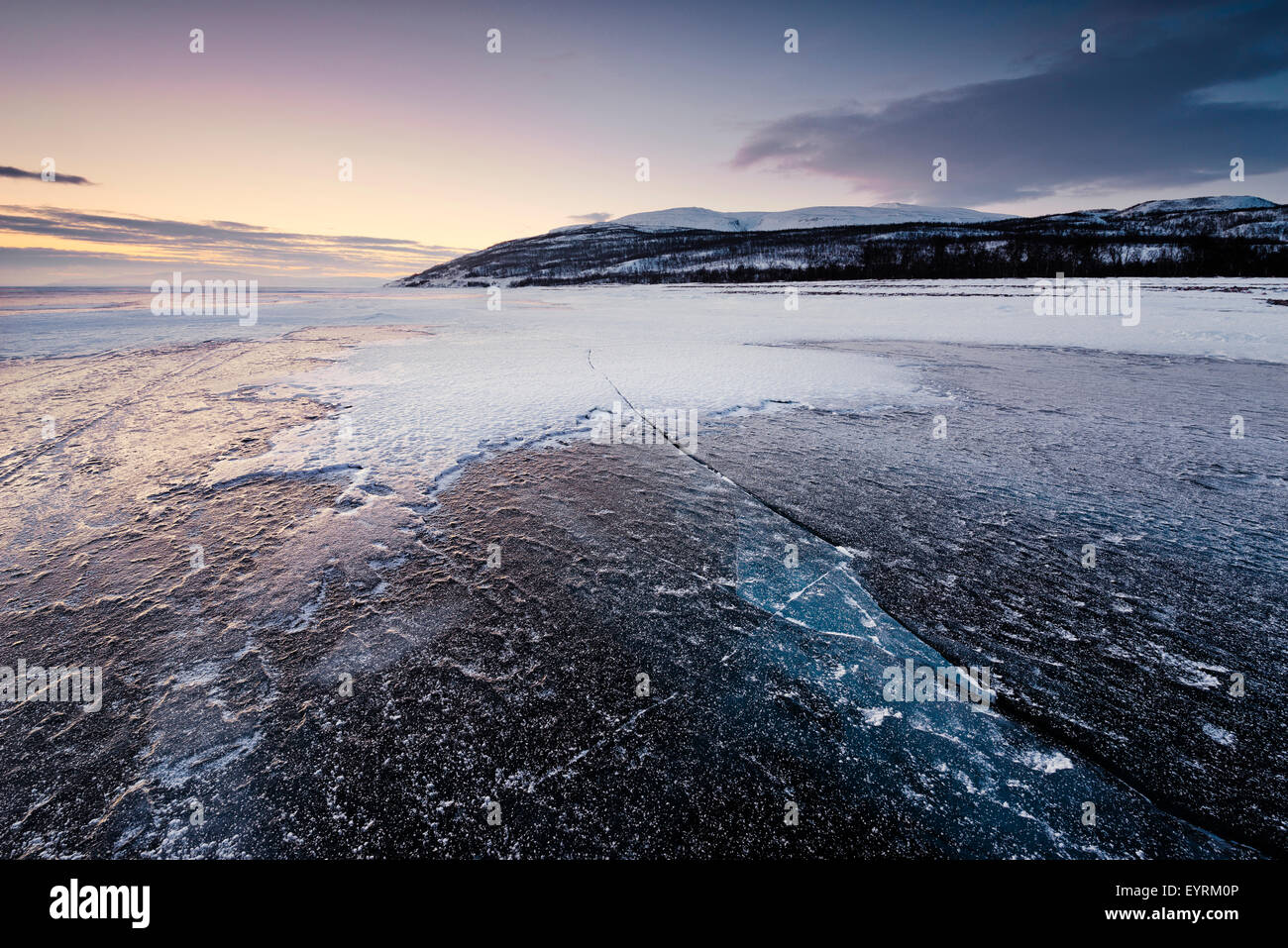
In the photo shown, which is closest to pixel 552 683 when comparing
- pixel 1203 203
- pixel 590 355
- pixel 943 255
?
pixel 590 355

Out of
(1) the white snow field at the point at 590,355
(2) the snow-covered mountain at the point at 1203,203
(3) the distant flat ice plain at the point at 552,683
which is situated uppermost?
(2) the snow-covered mountain at the point at 1203,203

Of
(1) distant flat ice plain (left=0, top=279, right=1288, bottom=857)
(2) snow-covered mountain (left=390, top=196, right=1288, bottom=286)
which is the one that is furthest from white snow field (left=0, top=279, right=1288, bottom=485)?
(2) snow-covered mountain (left=390, top=196, right=1288, bottom=286)

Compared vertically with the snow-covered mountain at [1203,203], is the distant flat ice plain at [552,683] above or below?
below

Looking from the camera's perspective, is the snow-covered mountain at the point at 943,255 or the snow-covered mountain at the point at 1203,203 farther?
the snow-covered mountain at the point at 1203,203

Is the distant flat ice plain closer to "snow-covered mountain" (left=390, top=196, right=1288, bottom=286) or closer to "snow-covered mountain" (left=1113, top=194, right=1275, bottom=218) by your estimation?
"snow-covered mountain" (left=390, top=196, right=1288, bottom=286)

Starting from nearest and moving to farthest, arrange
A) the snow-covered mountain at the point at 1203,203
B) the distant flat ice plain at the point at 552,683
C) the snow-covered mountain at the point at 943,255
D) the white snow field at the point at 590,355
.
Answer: the distant flat ice plain at the point at 552,683, the white snow field at the point at 590,355, the snow-covered mountain at the point at 943,255, the snow-covered mountain at the point at 1203,203

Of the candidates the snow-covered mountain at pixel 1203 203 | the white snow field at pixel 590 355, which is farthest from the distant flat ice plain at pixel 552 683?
the snow-covered mountain at pixel 1203 203

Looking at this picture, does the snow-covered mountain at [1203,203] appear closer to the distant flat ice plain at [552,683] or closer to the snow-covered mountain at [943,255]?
the snow-covered mountain at [943,255]

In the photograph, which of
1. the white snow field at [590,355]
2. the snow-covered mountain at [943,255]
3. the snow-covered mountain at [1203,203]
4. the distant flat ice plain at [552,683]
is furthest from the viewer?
the snow-covered mountain at [1203,203]
